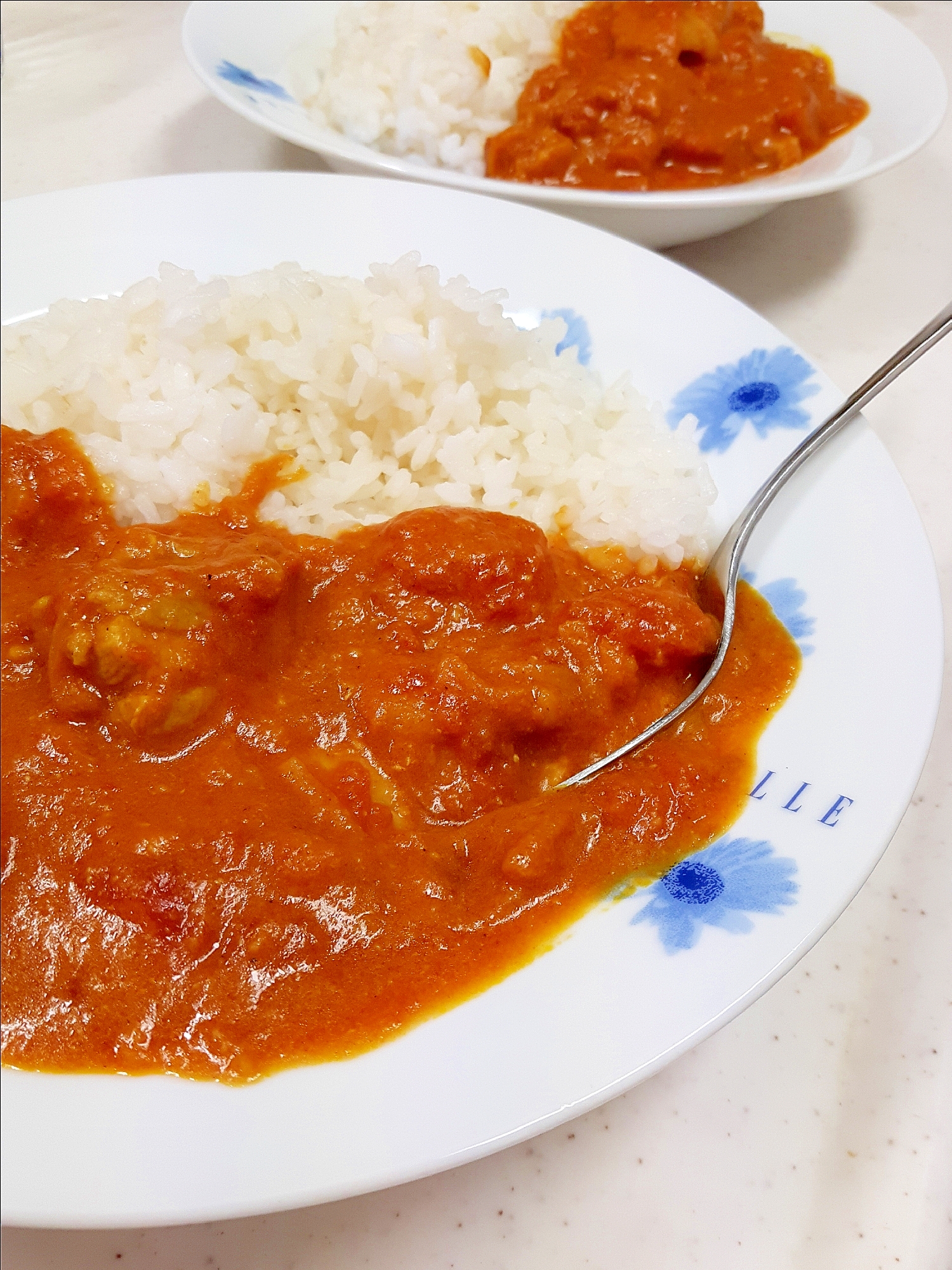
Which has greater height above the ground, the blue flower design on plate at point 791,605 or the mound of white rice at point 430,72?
the mound of white rice at point 430,72

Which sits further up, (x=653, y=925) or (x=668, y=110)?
(x=668, y=110)

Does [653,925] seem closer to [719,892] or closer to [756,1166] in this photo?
[719,892]

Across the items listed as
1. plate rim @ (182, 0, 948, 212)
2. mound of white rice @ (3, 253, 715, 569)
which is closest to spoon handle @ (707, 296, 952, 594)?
mound of white rice @ (3, 253, 715, 569)

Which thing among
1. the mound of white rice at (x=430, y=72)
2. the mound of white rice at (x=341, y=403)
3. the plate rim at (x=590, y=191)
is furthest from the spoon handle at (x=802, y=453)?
the mound of white rice at (x=430, y=72)

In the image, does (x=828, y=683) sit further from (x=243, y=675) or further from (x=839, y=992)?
(x=243, y=675)

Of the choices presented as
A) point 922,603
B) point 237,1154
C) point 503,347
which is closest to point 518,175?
point 503,347

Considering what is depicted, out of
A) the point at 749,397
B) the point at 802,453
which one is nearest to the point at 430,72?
the point at 749,397

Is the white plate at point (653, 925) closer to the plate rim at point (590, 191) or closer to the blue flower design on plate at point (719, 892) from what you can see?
the blue flower design on plate at point (719, 892)
